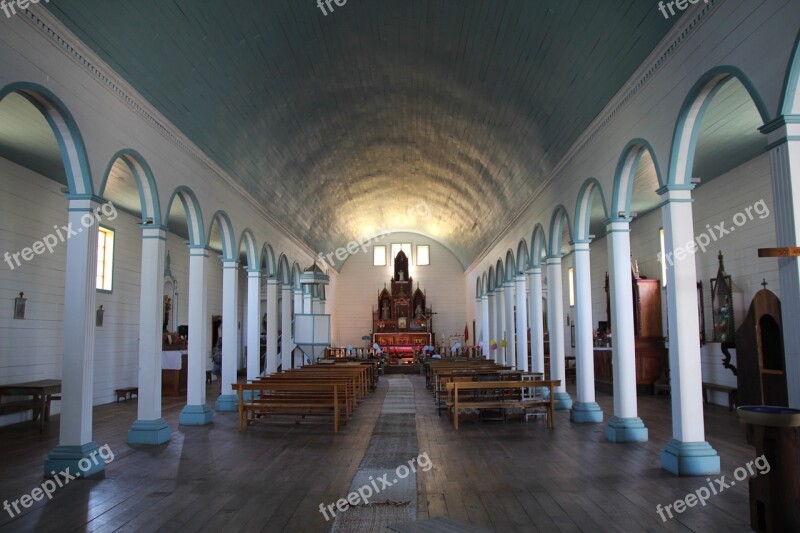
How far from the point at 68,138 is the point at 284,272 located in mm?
12258

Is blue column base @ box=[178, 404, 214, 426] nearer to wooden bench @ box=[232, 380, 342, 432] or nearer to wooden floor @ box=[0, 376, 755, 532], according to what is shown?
wooden floor @ box=[0, 376, 755, 532]

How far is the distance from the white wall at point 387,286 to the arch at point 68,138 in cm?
2510

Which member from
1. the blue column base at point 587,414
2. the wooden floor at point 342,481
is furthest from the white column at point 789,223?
the blue column base at point 587,414

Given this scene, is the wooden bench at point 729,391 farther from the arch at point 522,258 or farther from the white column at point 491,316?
the white column at point 491,316

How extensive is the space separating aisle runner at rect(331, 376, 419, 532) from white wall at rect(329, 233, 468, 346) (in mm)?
20735

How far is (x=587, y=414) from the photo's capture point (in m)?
10.6

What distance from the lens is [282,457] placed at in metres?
7.83

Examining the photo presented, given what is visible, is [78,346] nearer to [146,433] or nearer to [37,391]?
[146,433]

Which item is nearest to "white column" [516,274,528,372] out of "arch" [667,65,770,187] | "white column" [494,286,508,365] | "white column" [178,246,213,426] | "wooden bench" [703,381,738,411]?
"white column" [494,286,508,365]

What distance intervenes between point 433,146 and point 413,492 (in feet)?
42.0

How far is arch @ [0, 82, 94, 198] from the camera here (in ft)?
21.6

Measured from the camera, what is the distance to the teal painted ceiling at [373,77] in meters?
7.80

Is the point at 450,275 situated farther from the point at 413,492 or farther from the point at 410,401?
the point at 413,492

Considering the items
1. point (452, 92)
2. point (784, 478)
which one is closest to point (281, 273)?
point (452, 92)
